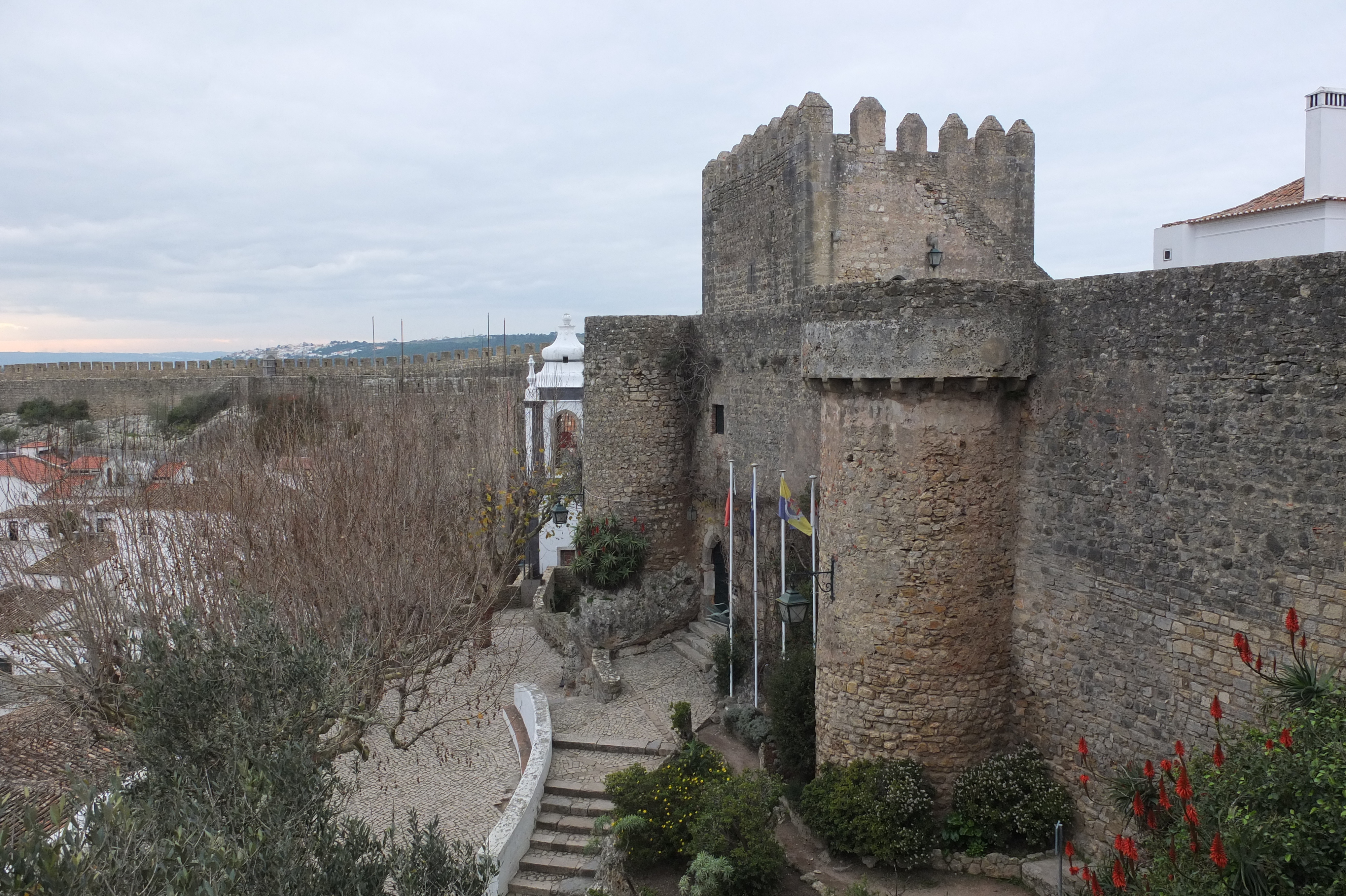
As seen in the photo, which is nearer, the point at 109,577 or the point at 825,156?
the point at 109,577

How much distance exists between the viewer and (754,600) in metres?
14.6

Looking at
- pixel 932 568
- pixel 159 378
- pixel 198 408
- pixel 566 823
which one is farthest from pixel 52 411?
pixel 932 568

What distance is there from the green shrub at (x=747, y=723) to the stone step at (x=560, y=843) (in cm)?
261

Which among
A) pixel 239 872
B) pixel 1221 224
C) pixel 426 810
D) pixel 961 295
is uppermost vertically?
pixel 1221 224

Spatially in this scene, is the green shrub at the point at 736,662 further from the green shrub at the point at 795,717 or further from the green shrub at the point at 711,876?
the green shrub at the point at 711,876

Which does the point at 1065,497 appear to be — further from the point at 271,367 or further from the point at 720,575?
the point at 271,367

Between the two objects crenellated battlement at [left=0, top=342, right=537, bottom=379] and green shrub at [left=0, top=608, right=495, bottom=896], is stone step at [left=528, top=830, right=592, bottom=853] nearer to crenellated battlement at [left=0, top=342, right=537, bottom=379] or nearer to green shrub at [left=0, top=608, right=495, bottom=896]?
green shrub at [left=0, top=608, right=495, bottom=896]

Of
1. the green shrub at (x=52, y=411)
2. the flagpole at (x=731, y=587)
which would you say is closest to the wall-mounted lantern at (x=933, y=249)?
the flagpole at (x=731, y=587)

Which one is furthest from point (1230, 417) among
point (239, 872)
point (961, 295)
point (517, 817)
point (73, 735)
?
point (73, 735)

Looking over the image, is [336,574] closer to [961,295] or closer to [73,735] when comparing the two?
[73,735]

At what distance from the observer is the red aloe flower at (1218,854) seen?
5.57m

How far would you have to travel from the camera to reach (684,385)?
1852cm

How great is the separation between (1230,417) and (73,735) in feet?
42.5

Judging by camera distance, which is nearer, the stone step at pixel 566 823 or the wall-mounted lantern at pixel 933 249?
the stone step at pixel 566 823
